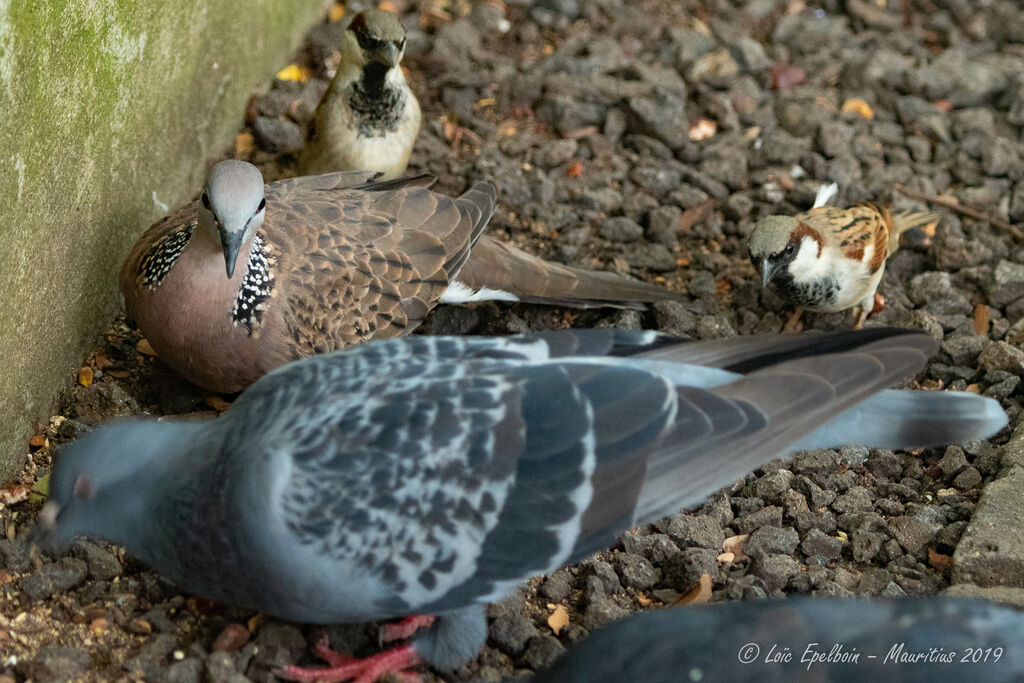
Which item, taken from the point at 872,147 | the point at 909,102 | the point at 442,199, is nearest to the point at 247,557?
the point at 442,199

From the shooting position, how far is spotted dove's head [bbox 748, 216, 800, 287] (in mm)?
4371

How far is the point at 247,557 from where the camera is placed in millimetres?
2738

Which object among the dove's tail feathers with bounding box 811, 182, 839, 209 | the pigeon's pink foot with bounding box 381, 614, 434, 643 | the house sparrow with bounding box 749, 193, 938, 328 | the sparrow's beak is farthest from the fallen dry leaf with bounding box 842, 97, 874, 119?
the pigeon's pink foot with bounding box 381, 614, 434, 643

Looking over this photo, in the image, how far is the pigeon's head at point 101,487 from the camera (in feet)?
9.37

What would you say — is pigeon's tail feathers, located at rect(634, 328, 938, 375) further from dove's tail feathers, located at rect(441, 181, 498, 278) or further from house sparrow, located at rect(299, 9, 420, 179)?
house sparrow, located at rect(299, 9, 420, 179)

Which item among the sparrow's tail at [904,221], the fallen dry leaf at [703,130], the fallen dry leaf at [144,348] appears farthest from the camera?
the fallen dry leaf at [703,130]

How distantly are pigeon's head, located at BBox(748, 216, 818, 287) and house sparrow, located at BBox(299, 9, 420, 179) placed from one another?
1.68 metres

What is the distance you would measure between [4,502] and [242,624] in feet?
3.22

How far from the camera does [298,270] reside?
3828 mm

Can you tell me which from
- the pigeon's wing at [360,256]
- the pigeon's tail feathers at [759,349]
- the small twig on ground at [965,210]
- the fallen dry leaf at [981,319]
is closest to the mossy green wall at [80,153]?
the pigeon's wing at [360,256]

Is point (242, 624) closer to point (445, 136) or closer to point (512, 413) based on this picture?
point (512, 413)

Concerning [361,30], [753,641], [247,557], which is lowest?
[247,557]

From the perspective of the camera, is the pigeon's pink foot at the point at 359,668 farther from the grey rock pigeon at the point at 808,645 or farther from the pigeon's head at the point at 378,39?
the pigeon's head at the point at 378,39

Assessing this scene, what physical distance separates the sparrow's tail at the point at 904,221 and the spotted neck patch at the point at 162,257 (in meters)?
3.02
